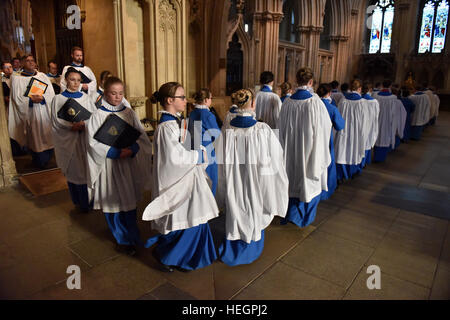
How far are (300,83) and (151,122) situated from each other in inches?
171

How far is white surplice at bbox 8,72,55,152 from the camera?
5.75m

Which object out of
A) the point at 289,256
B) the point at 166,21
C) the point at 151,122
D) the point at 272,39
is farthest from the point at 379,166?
the point at 272,39

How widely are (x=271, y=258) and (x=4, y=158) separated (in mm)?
4632

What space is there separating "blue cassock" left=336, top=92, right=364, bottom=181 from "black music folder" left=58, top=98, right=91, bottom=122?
429cm

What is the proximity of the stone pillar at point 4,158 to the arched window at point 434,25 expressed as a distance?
21504mm

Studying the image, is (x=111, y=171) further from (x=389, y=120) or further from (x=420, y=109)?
(x=420, y=109)

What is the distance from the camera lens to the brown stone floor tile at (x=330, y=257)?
2877 millimetres

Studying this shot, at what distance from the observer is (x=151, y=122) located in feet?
23.7

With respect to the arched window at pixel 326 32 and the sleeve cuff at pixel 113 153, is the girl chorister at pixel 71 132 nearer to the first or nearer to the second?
the sleeve cuff at pixel 113 153

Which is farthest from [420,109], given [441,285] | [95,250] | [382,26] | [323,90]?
[382,26]

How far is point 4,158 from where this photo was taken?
5062 millimetres

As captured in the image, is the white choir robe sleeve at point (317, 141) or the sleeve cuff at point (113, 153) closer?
the sleeve cuff at point (113, 153)

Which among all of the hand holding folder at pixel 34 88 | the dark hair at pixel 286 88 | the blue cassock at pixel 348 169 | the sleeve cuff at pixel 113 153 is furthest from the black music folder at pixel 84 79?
the blue cassock at pixel 348 169

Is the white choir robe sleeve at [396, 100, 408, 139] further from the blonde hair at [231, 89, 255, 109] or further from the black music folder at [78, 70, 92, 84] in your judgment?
the black music folder at [78, 70, 92, 84]
